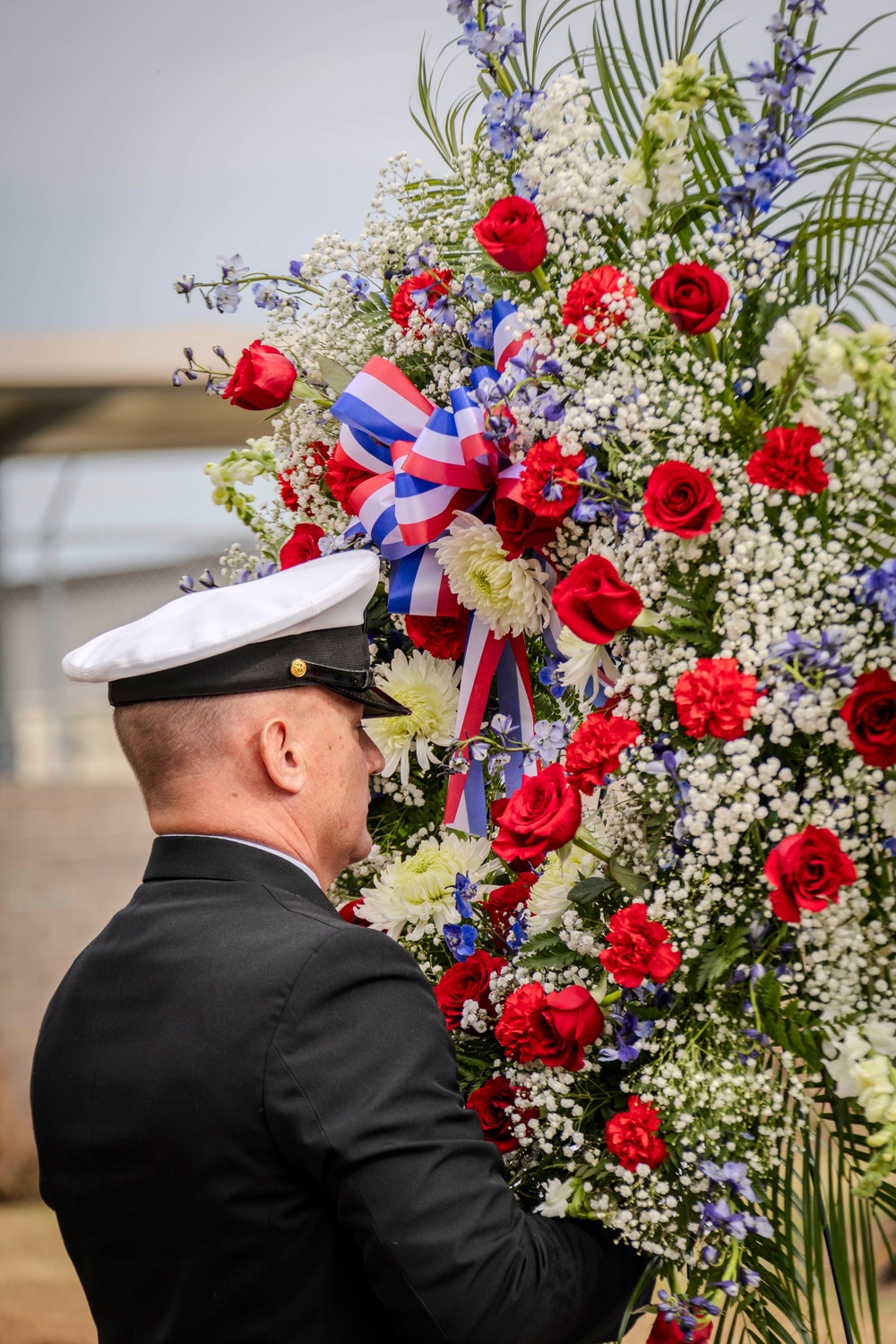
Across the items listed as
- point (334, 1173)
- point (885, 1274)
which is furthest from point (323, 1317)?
point (885, 1274)

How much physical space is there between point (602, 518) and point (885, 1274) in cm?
384

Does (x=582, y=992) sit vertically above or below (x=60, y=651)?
below

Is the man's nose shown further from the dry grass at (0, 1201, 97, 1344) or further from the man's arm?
the dry grass at (0, 1201, 97, 1344)

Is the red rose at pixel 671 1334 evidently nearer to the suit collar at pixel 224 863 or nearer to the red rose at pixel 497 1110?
the red rose at pixel 497 1110

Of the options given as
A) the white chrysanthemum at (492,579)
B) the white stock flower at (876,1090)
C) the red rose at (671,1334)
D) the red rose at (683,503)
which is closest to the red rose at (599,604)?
the red rose at (683,503)

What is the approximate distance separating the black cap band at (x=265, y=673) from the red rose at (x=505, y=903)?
0.95ft

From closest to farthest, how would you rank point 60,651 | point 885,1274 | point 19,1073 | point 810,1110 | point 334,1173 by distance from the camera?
point 334,1173 → point 810,1110 → point 885,1274 → point 19,1073 → point 60,651

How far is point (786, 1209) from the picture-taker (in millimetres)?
1105

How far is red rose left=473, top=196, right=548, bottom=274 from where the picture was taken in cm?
113

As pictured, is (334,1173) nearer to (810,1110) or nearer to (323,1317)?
(323,1317)

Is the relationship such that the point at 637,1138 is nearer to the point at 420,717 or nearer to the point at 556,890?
the point at 556,890

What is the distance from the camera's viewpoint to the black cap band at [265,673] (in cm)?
121

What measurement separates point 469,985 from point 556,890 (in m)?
0.20

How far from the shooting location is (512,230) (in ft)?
3.69
